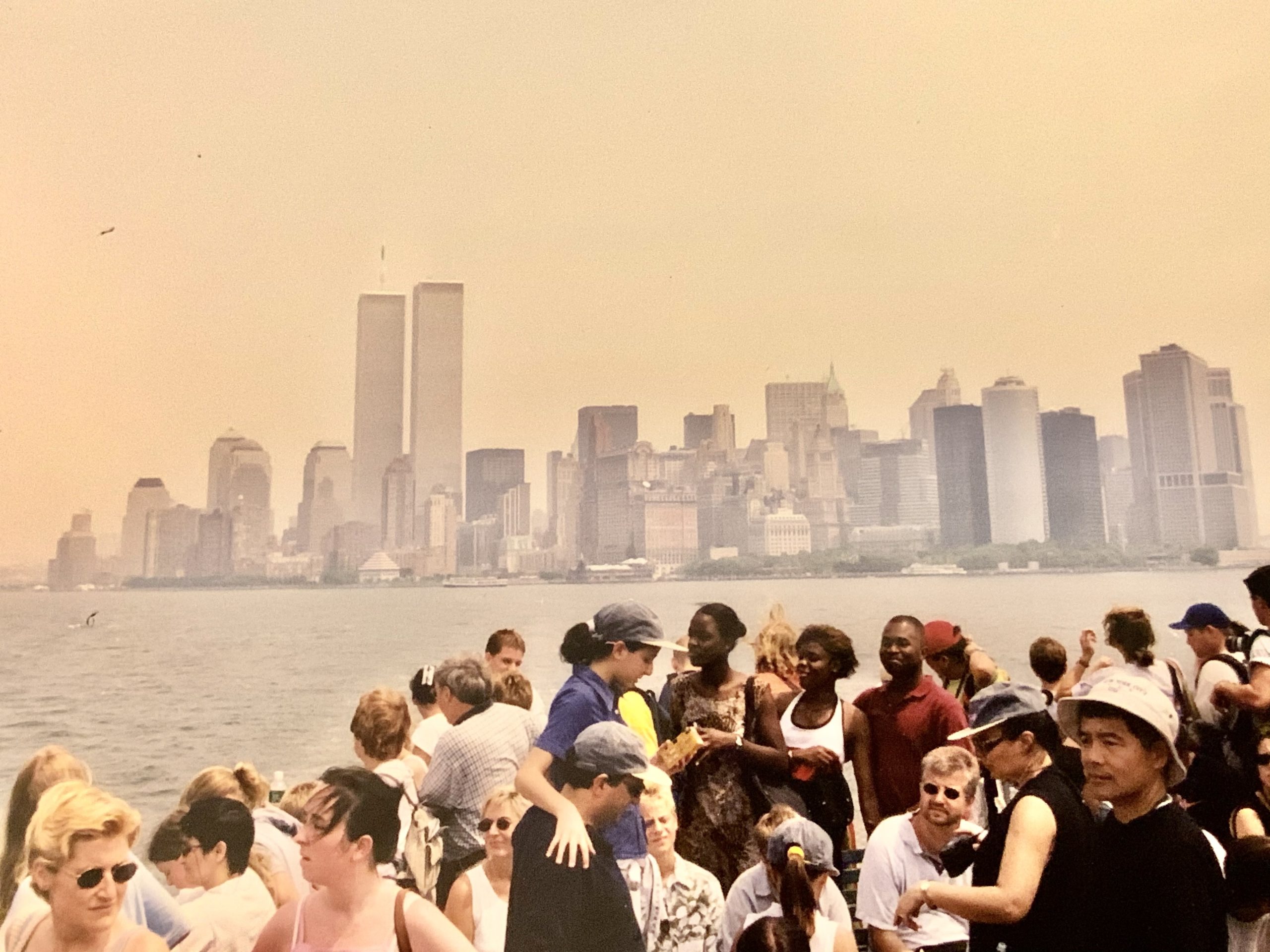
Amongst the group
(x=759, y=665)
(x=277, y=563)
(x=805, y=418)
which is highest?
(x=805, y=418)

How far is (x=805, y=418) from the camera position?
13.4ft

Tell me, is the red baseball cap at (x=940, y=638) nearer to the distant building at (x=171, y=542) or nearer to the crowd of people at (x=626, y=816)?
the crowd of people at (x=626, y=816)

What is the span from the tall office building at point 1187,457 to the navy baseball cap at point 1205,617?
5.45 feet

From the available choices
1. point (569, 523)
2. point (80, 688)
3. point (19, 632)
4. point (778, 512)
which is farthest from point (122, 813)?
point (80, 688)

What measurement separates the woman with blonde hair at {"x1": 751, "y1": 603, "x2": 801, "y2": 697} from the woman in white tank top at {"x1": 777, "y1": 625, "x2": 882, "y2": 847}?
2.1 inches

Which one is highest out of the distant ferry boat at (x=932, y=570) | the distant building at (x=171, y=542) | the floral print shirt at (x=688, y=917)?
the distant building at (x=171, y=542)

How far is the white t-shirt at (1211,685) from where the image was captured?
2768mm

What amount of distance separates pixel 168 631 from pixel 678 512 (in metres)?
2.89

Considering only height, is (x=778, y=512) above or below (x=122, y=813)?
above

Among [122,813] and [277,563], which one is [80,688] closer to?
[277,563]

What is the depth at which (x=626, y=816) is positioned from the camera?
7.56 feet

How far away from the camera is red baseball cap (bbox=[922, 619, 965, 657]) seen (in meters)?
2.96

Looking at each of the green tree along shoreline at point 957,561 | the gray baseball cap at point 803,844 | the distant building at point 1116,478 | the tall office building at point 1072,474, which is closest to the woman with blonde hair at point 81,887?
the gray baseball cap at point 803,844

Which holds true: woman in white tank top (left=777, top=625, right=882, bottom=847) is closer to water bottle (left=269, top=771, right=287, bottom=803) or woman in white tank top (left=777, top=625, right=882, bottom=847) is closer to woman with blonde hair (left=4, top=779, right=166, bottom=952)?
water bottle (left=269, top=771, right=287, bottom=803)
